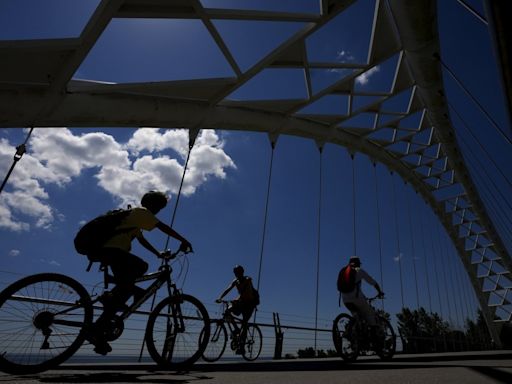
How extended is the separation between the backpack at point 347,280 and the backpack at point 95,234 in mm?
4255

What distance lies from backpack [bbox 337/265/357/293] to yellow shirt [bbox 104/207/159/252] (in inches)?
155

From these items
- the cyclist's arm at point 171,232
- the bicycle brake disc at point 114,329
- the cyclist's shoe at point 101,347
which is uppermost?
the cyclist's arm at point 171,232

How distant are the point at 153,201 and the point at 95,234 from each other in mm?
685

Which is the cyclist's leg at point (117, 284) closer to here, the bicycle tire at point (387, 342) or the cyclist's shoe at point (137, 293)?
the cyclist's shoe at point (137, 293)

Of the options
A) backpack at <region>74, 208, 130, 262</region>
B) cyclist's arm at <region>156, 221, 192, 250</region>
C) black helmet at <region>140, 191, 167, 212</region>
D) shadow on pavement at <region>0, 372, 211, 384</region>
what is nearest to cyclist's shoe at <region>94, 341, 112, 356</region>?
shadow on pavement at <region>0, 372, 211, 384</region>

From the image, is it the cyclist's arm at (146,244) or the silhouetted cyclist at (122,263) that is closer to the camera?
the silhouetted cyclist at (122,263)

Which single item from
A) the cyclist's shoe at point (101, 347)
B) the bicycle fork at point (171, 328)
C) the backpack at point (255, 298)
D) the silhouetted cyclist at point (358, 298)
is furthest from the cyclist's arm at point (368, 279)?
the cyclist's shoe at point (101, 347)

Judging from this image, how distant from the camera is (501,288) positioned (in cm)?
2648

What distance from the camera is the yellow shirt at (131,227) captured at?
3146 mm

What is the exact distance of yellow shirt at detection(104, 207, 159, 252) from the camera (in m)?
3.15

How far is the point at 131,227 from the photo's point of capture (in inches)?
127

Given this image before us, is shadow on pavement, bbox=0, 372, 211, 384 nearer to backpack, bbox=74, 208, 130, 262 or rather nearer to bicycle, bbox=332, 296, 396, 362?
backpack, bbox=74, 208, 130, 262

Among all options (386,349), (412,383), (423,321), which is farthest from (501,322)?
(423,321)

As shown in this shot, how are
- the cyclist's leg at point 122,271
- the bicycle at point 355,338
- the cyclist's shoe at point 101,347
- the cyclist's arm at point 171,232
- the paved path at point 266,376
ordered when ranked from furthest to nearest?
the bicycle at point 355,338 < the cyclist's arm at point 171,232 < the cyclist's leg at point 122,271 < the cyclist's shoe at point 101,347 < the paved path at point 266,376
